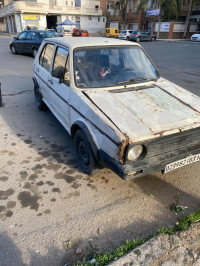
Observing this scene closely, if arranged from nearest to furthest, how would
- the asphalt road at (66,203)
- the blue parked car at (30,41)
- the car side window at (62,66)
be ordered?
the asphalt road at (66,203) < the car side window at (62,66) < the blue parked car at (30,41)

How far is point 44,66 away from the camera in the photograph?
4.62m

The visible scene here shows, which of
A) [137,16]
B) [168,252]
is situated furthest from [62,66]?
[137,16]

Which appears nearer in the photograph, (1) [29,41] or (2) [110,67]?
(2) [110,67]

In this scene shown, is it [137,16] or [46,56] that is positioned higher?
[137,16]

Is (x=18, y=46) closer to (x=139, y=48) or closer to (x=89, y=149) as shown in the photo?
(x=139, y=48)

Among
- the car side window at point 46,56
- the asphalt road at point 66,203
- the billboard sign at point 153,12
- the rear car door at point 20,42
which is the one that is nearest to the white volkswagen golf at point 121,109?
the car side window at point 46,56

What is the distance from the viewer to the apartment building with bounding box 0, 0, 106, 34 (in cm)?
4028

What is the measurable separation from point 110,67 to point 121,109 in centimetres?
110

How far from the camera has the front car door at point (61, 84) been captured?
343 centimetres

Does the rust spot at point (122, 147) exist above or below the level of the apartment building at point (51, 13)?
below

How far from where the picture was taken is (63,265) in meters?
2.02

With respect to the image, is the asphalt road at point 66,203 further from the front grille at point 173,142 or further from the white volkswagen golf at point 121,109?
the front grille at point 173,142

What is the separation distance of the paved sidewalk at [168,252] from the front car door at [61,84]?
222cm

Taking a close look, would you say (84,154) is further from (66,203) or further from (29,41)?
(29,41)
